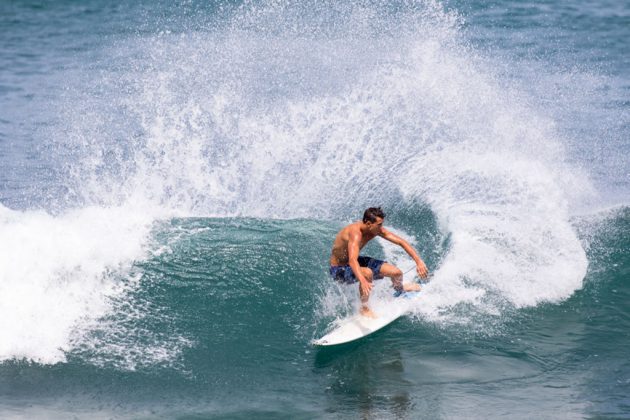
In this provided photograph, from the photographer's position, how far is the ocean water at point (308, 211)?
1043 centimetres

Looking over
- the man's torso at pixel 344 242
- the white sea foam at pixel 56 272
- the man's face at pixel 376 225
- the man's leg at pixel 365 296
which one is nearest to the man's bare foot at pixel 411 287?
the man's leg at pixel 365 296

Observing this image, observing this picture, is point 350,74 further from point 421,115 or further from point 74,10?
point 74,10

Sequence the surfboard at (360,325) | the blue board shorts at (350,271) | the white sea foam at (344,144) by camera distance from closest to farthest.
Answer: the surfboard at (360,325), the blue board shorts at (350,271), the white sea foam at (344,144)

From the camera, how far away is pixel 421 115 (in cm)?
1884

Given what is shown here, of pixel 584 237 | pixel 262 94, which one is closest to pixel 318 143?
pixel 262 94

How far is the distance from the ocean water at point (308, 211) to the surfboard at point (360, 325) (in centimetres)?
22

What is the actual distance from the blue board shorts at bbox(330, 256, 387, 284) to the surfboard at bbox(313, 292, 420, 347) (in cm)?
49

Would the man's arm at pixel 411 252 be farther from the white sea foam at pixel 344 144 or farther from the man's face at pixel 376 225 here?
the white sea foam at pixel 344 144

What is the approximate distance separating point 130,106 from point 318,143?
6.75m

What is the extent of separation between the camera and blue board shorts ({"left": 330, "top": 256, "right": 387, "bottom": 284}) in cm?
1143

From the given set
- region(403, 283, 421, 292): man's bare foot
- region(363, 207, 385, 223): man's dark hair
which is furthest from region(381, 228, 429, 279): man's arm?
region(403, 283, 421, 292): man's bare foot

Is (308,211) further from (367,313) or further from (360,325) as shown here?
(360,325)

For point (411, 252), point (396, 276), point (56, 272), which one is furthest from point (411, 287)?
point (56, 272)

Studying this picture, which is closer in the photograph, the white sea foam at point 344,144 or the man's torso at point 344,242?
the man's torso at point 344,242
